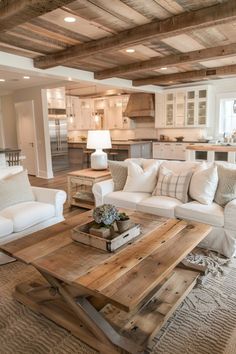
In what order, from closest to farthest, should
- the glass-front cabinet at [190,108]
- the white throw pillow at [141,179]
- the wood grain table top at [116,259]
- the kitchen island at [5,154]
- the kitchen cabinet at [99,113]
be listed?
the wood grain table top at [116,259] → the white throw pillow at [141,179] → the kitchen island at [5,154] → the glass-front cabinet at [190,108] → the kitchen cabinet at [99,113]

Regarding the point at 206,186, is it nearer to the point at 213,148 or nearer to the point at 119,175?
the point at 119,175

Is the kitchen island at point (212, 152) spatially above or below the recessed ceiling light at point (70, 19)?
below

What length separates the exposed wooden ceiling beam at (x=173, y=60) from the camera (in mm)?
3938

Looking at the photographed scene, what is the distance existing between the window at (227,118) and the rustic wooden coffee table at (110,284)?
18.2ft

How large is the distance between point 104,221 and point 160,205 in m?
1.26

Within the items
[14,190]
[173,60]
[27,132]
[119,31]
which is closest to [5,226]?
[14,190]

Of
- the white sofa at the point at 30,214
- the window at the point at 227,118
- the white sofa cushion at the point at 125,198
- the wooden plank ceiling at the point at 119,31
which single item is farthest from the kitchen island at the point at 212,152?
the white sofa at the point at 30,214

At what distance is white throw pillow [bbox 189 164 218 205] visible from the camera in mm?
3090

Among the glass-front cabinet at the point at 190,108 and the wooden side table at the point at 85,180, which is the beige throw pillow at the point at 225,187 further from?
the glass-front cabinet at the point at 190,108

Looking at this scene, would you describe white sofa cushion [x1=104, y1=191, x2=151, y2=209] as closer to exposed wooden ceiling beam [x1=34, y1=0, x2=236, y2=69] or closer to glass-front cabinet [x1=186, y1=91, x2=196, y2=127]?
exposed wooden ceiling beam [x1=34, y1=0, x2=236, y2=69]

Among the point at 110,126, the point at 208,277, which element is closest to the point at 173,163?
the point at 208,277

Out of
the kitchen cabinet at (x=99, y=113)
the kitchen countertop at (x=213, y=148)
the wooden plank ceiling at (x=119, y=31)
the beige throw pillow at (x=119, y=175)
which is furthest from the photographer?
the kitchen cabinet at (x=99, y=113)

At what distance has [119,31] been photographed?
315cm

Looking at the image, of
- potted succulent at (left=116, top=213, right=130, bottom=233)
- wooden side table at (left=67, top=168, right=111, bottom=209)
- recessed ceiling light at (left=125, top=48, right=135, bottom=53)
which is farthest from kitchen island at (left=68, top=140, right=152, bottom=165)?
potted succulent at (left=116, top=213, right=130, bottom=233)
